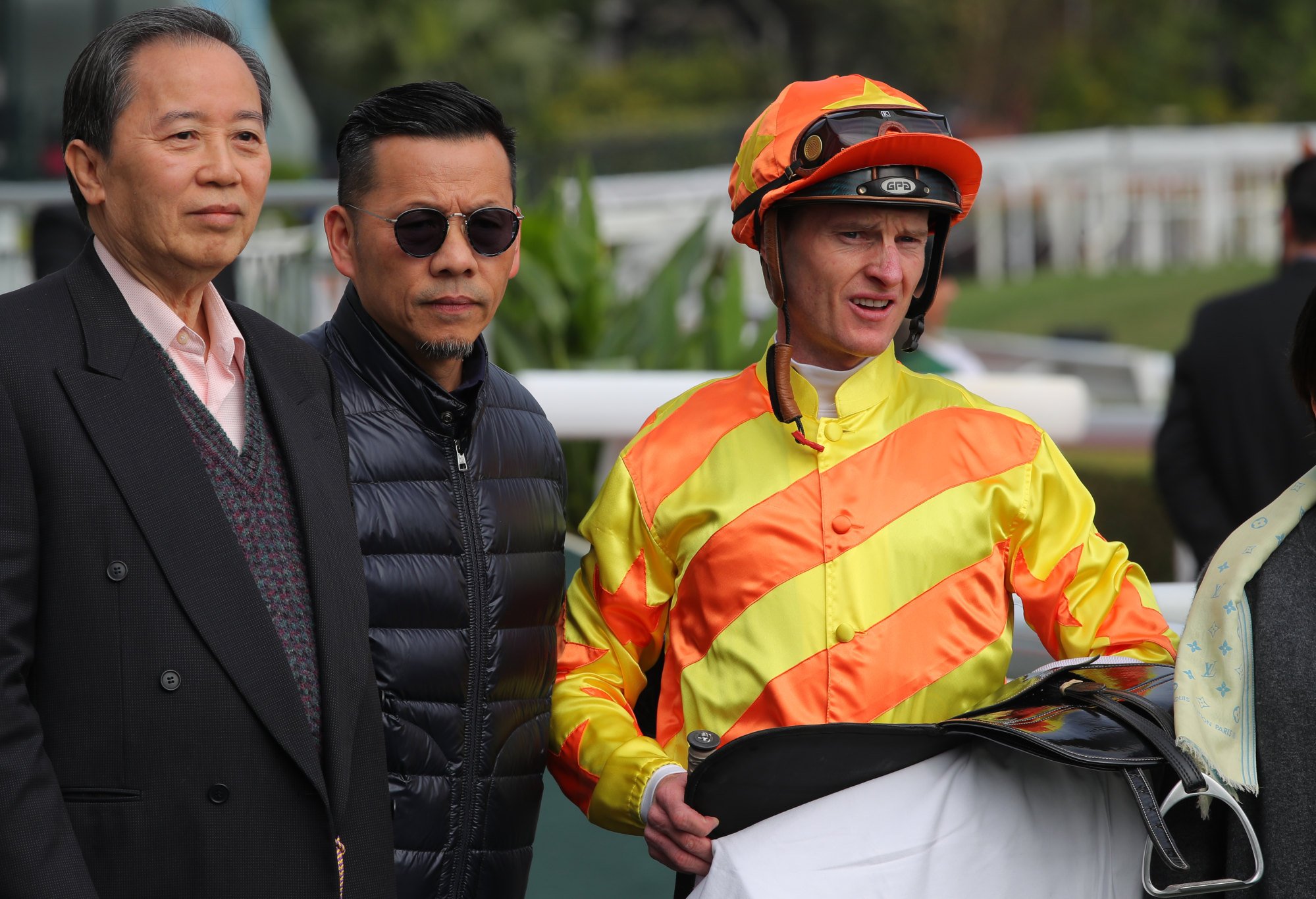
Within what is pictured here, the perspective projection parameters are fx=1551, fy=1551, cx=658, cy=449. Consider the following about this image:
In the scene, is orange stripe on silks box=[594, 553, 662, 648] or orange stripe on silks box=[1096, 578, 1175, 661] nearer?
orange stripe on silks box=[1096, 578, 1175, 661]

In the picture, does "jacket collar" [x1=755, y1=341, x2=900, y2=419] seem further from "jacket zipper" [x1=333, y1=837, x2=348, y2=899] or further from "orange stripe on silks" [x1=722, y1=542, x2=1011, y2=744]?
"jacket zipper" [x1=333, y1=837, x2=348, y2=899]

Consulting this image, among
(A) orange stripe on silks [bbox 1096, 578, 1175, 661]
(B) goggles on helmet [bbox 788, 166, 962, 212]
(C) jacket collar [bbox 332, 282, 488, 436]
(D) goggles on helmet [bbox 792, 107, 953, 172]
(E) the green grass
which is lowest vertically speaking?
(E) the green grass

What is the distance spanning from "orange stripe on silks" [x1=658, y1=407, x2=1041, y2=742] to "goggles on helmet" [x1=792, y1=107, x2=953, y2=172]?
1.40 feet

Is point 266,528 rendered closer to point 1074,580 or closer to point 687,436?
point 687,436

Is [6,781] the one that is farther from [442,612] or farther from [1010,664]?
[1010,664]

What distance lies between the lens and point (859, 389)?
7.75ft

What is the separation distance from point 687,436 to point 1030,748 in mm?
733

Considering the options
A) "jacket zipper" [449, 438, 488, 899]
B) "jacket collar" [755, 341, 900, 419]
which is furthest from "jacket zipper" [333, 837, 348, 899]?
"jacket collar" [755, 341, 900, 419]

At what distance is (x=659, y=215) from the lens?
1357cm

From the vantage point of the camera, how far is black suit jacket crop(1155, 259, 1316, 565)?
4.58 m

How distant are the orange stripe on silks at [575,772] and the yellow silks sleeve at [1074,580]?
69 centimetres

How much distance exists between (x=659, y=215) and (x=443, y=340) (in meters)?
11.5

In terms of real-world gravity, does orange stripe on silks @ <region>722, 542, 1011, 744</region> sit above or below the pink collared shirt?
below

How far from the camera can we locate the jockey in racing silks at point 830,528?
2230mm
